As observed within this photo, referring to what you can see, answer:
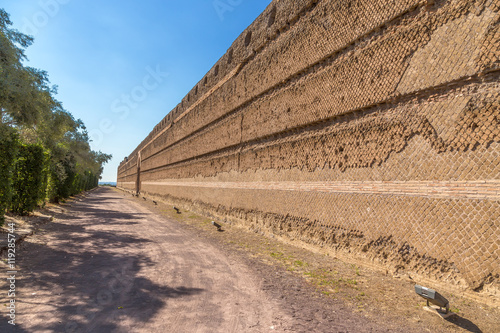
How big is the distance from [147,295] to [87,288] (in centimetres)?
89

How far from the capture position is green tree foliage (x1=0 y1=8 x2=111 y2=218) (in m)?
6.31

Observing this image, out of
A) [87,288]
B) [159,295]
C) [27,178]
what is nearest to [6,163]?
[27,178]

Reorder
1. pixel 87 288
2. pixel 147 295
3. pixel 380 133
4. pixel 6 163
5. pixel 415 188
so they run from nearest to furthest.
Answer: pixel 147 295 → pixel 87 288 → pixel 415 188 → pixel 380 133 → pixel 6 163

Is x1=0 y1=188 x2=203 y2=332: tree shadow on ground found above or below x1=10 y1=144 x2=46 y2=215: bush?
below

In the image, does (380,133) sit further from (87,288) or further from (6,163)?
(6,163)

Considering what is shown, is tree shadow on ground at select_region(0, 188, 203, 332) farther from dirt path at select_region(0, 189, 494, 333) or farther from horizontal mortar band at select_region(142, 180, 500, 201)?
horizontal mortar band at select_region(142, 180, 500, 201)

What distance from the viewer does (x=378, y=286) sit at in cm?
462

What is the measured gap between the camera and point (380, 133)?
556 cm

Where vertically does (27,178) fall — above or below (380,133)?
below

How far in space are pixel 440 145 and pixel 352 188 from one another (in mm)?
1973

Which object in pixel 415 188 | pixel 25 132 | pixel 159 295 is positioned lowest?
pixel 159 295

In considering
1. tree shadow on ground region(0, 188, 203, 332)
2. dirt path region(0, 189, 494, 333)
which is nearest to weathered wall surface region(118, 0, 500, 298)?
dirt path region(0, 189, 494, 333)

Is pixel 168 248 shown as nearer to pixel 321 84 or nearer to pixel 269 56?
pixel 321 84

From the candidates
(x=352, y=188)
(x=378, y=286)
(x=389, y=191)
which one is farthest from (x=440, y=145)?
(x=378, y=286)
